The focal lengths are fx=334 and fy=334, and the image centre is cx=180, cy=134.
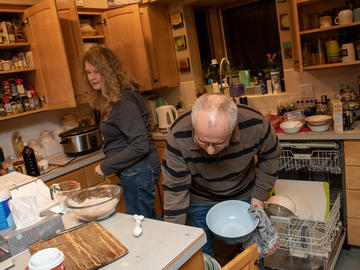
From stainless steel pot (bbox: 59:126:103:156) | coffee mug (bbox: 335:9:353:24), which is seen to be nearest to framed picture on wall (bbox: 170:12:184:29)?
stainless steel pot (bbox: 59:126:103:156)

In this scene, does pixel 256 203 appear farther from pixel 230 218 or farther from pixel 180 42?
pixel 180 42

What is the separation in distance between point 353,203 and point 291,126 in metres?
0.64

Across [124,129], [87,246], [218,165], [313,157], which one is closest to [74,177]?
[124,129]

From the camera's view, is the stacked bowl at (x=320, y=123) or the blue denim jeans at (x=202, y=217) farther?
the stacked bowl at (x=320, y=123)

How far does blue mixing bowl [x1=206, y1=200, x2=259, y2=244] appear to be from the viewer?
58.7 inches

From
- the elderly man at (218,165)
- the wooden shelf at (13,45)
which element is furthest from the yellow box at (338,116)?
the wooden shelf at (13,45)

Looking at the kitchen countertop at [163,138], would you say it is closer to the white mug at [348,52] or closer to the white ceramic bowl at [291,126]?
the white ceramic bowl at [291,126]

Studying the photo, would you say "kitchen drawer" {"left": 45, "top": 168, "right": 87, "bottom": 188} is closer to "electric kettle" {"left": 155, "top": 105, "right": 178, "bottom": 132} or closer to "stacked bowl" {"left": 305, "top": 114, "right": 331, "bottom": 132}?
"electric kettle" {"left": 155, "top": 105, "right": 178, "bottom": 132}

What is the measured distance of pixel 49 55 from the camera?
2.74 metres

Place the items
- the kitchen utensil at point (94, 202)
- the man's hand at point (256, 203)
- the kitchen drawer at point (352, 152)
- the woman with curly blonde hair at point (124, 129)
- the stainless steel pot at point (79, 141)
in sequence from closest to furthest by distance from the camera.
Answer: the kitchen utensil at point (94, 202) → the man's hand at point (256, 203) → the woman with curly blonde hair at point (124, 129) → the kitchen drawer at point (352, 152) → the stainless steel pot at point (79, 141)

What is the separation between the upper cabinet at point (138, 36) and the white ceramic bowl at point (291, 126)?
1349 millimetres

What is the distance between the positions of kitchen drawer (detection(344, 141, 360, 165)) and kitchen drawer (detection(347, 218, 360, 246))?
397 millimetres

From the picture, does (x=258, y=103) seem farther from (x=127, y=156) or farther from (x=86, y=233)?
(x=86, y=233)

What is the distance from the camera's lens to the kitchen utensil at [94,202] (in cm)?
124
